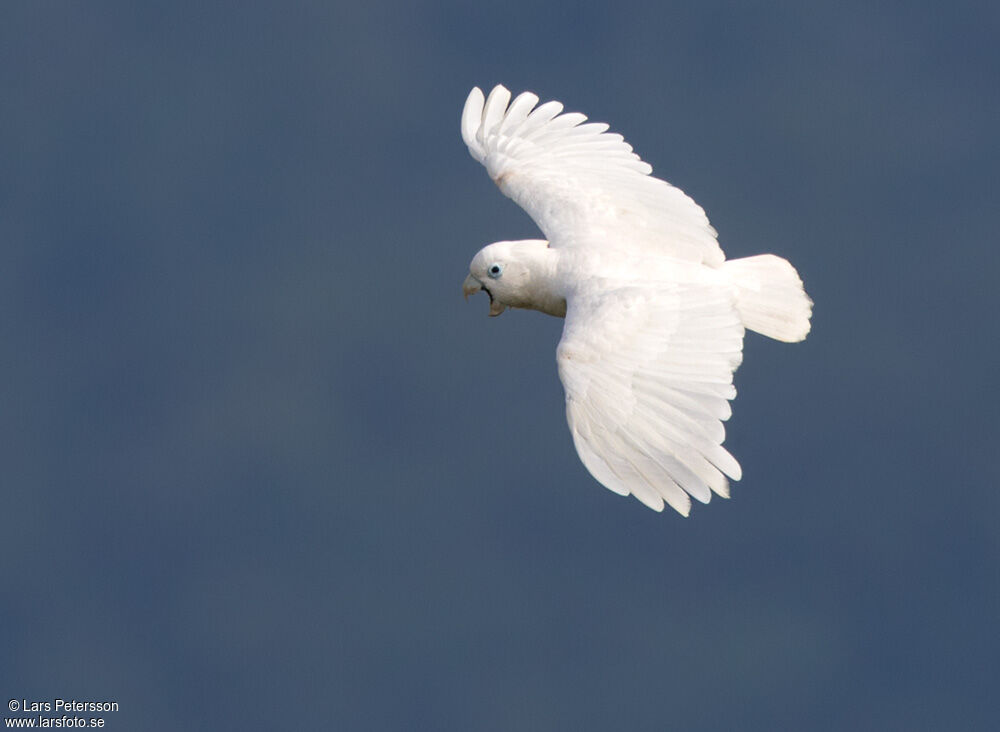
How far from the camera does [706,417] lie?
590 inches

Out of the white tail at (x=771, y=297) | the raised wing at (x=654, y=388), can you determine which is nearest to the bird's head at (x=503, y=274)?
the raised wing at (x=654, y=388)

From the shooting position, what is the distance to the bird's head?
1870cm

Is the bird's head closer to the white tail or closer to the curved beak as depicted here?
the curved beak

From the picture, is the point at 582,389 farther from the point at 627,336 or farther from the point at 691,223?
the point at 691,223

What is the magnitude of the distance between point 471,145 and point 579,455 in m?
7.03

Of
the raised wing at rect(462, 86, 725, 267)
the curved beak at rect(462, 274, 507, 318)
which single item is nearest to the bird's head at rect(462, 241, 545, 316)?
the curved beak at rect(462, 274, 507, 318)

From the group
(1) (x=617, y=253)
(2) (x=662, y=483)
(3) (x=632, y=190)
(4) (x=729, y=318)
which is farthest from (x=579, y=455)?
(3) (x=632, y=190)

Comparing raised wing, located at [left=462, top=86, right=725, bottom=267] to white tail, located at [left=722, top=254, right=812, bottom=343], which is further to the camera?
raised wing, located at [left=462, top=86, right=725, bottom=267]

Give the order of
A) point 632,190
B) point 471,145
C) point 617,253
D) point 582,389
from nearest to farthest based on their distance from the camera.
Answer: point 582,389
point 617,253
point 632,190
point 471,145

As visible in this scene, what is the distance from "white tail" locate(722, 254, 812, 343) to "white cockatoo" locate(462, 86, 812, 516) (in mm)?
14

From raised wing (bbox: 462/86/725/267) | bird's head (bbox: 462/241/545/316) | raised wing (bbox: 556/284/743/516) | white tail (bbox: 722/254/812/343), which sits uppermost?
raised wing (bbox: 462/86/725/267)

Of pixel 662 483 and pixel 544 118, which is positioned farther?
pixel 544 118

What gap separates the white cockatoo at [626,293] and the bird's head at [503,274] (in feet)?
0.05

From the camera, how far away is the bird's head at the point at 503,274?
1870 cm
